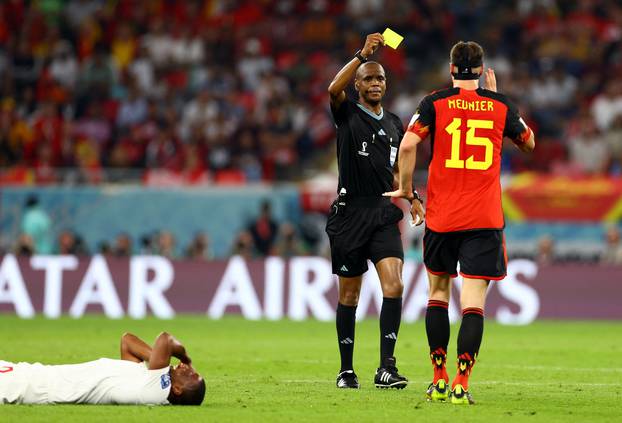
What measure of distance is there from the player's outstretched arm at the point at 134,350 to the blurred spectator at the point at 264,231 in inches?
518

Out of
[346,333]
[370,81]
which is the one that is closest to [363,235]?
[346,333]

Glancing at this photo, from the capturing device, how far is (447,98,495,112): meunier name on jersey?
9.10m

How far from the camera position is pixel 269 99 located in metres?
25.5

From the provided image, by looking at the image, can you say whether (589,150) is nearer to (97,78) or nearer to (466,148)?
(97,78)

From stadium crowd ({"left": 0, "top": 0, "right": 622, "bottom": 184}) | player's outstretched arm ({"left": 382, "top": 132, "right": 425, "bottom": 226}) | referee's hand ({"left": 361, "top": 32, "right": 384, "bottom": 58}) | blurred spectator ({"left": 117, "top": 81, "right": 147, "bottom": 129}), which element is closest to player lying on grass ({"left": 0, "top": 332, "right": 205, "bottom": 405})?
player's outstretched arm ({"left": 382, "top": 132, "right": 425, "bottom": 226})

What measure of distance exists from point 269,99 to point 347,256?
49.8ft

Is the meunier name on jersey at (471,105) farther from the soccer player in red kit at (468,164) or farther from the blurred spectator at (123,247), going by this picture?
the blurred spectator at (123,247)

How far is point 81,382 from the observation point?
8.65 m

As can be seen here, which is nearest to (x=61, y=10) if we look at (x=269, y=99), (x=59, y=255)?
(x=269, y=99)

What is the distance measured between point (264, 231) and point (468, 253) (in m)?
13.1

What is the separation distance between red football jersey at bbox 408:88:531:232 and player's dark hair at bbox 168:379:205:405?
199 centimetres

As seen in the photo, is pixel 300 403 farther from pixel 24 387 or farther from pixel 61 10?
pixel 61 10

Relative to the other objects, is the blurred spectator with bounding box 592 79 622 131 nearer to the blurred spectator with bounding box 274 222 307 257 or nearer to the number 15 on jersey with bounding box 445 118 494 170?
the blurred spectator with bounding box 274 222 307 257

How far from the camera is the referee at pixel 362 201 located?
34.6 feet
